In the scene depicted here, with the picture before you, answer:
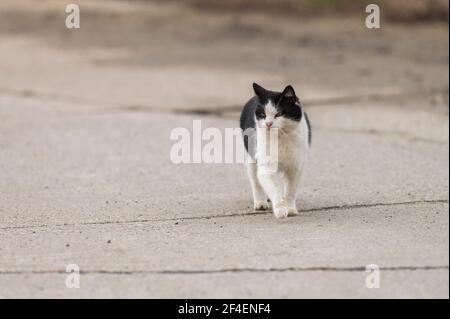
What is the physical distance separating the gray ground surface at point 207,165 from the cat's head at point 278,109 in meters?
0.68

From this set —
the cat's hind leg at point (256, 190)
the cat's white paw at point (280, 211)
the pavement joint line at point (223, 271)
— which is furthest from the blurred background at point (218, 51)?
the pavement joint line at point (223, 271)

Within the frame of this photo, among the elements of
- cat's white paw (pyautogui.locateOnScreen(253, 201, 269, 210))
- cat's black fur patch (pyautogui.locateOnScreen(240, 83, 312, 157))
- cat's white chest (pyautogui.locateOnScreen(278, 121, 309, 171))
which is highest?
cat's black fur patch (pyautogui.locateOnScreen(240, 83, 312, 157))

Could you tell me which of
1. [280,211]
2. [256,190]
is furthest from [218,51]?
[280,211]

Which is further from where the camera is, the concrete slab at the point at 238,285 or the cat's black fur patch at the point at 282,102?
the cat's black fur patch at the point at 282,102

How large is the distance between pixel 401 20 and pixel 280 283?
36.1 ft

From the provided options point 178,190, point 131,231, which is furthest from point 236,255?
point 178,190

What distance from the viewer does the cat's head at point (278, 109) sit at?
7348 millimetres

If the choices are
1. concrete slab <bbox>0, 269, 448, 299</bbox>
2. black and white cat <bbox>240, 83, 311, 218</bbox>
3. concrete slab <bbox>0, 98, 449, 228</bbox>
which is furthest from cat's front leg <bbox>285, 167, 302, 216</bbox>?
concrete slab <bbox>0, 269, 448, 299</bbox>

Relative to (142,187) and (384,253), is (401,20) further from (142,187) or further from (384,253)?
(384,253)

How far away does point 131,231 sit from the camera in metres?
7.18

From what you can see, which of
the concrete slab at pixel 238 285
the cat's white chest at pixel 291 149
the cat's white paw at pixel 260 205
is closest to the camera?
the concrete slab at pixel 238 285

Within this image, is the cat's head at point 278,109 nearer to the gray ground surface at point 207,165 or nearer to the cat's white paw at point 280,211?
the cat's white paw at point 280,211

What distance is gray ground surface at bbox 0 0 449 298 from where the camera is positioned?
6.16 meters

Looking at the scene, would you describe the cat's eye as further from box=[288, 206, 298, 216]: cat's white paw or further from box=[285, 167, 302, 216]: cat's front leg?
box=[288, 206, 298, 216]: cat's white paw
